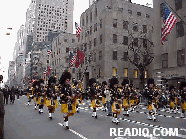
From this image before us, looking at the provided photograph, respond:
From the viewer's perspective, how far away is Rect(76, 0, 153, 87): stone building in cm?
3953

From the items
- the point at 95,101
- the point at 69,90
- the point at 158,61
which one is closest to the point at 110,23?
the point at 158,61

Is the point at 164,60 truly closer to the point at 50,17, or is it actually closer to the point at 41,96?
the point at 41,96

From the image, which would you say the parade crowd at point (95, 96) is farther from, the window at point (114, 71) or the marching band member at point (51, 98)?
the window at point (114, 71)

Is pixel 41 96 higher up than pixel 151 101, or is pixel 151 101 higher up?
pixel 151 101

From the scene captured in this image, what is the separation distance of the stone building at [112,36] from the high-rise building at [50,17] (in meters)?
112

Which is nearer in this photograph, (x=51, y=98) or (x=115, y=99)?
(x=115, y=99)

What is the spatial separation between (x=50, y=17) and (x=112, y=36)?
5278 inches

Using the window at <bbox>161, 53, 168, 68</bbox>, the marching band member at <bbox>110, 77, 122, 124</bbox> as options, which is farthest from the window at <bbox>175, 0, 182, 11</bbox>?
the marching band member at <bbox>110, 77, 122, 124</bbox>

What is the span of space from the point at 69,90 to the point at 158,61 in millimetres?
21929

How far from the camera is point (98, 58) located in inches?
1618

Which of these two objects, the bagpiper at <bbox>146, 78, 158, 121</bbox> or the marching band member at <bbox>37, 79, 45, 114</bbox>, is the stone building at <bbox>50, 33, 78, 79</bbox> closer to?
the marching band member at <bbox>37, 79, 45, 114</bbox>

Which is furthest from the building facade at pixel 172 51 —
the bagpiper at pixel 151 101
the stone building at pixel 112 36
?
the bagpiper at pixel 151 101

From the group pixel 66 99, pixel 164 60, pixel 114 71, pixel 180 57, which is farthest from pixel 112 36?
pixel 66 99

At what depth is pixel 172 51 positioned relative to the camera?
2669 centimetres
